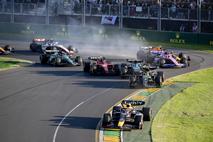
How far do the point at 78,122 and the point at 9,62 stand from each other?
19.2 meters

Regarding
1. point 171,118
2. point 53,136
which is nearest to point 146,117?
point 171,118

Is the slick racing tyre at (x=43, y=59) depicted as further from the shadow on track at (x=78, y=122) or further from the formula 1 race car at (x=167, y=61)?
the shadow on track at (x=78, y=122)

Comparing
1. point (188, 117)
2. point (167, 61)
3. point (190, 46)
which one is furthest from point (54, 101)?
point (190, 46)

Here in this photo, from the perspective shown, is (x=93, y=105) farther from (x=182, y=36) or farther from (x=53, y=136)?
(x=182, y=36)

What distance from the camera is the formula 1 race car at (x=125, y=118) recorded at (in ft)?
69.3

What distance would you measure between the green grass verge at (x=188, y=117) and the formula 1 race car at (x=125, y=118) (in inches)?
21.9

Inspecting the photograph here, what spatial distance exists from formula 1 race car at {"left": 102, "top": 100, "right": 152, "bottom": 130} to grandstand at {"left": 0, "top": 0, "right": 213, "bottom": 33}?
32.2 metres

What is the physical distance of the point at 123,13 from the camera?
57.2m

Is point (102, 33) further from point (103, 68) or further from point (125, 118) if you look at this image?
point (125, 118)

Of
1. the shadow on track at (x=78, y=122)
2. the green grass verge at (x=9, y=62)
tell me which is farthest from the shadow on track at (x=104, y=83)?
the green grass verge at (x=9, y=62)

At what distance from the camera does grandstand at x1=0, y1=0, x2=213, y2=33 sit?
2112 inches

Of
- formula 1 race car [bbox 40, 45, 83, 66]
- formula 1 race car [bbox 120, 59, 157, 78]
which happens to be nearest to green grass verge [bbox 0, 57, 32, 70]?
formula 1 race car [bbox 40, 45, 83, 66]

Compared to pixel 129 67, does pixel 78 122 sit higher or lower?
lower

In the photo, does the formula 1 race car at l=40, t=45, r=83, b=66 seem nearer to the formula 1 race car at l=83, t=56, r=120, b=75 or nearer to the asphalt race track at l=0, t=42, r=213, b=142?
the asphalt race track at l=0, t=42, r=213, b=142
